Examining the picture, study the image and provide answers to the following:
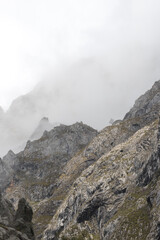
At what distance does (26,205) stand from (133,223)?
5589 inches

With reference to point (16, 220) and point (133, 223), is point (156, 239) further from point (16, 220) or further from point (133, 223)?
point (16, 220)

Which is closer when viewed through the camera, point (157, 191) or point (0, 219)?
point (0, 219)

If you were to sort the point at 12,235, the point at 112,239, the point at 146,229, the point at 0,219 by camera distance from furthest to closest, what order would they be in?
the point at 112,239 → the point at 146,229 → the point at 0,219 → the point at 12,235

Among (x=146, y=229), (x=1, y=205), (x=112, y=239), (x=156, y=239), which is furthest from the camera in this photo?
(x=112, y=239)

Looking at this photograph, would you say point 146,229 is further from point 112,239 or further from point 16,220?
point 16,220

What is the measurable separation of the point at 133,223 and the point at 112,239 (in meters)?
19.1

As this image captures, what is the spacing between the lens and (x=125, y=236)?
192875 mm

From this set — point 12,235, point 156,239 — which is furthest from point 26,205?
point 156,239

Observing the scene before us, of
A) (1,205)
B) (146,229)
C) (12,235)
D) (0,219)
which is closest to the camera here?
(12,235)

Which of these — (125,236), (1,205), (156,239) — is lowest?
(156,239)

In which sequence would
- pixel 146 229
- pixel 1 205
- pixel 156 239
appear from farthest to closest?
pixel 146 229, pixel 156 239, pixel 1 205

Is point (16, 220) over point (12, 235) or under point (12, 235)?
over

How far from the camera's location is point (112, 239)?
7741 inches

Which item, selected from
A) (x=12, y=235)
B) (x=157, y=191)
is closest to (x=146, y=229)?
(x=157, y=191)
